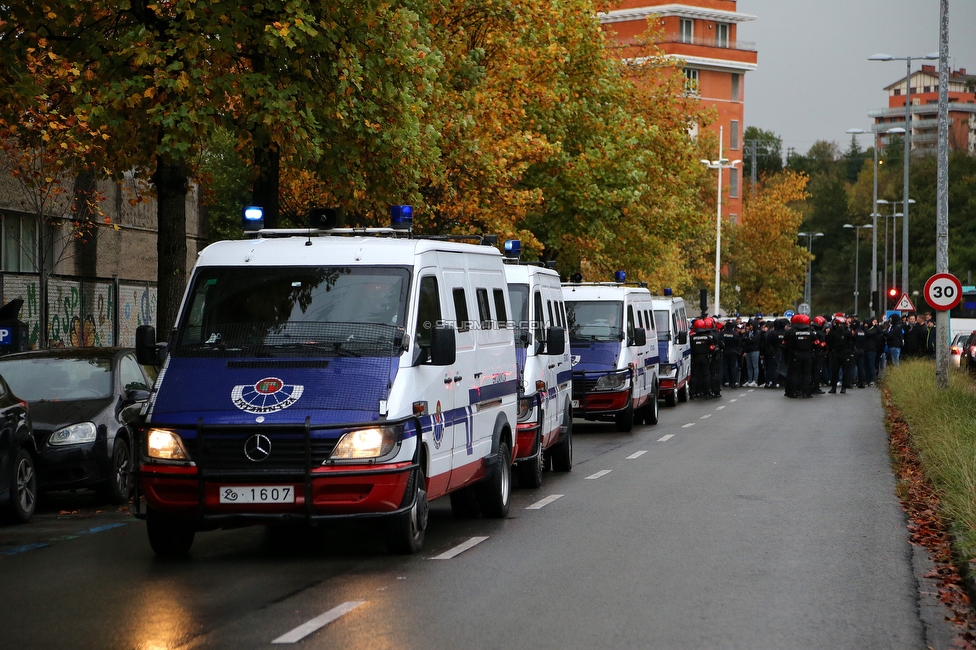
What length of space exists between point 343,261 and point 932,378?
20.4 meters

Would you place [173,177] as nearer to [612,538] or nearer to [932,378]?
[612,538]

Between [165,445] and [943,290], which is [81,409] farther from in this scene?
[943,290]

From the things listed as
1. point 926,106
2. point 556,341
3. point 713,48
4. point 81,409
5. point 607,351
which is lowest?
point 81,409

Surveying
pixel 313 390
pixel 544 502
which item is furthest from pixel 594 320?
pixel 313 390

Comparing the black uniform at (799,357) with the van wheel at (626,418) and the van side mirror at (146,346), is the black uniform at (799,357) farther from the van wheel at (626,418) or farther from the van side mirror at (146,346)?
the van side mirror at (146,346)

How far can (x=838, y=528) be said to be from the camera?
1182 centimetres

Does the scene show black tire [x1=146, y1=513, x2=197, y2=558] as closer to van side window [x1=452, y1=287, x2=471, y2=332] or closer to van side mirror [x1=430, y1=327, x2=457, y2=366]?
van side mirror [x1=430, y1=327, x2=457, y2=366]

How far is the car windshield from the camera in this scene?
14227mm

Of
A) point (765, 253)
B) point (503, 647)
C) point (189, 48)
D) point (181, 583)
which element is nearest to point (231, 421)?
point (181, 583)

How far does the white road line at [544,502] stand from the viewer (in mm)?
13195

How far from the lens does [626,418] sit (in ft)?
76.5

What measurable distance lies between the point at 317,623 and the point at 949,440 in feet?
30.6

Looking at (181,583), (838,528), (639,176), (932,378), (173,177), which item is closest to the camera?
(181,583)

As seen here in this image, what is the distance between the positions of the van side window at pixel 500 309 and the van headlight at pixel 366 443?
3477 millimetres
